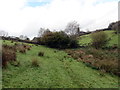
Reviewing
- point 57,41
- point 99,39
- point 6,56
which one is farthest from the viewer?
point 99,39

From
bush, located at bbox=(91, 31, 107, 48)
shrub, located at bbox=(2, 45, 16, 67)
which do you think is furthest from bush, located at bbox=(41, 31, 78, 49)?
shrub, located at bbox=(2, 45, 16, 67)

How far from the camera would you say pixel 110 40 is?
5297cm

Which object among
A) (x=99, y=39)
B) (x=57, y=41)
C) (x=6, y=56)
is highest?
(x=99, y=39)

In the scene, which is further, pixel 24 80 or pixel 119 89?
pixel 119 89

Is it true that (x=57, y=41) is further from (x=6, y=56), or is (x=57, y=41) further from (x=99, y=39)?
(x=6, y=56)

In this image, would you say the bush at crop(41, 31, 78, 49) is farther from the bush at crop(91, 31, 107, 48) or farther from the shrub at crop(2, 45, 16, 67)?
the shrub at crop(2, 45, 16, 67)

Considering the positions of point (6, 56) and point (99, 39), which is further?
point (99, 39)

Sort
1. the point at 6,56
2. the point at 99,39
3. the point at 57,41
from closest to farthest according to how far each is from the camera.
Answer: the point at 6,56, the point at 57,41, the point at 99,39

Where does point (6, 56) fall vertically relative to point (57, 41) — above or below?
below

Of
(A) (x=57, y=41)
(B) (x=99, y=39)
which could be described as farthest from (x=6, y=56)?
(B) (x=99, y=39)

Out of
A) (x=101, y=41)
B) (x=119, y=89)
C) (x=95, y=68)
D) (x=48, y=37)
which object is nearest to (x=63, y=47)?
(x=48, y=37)

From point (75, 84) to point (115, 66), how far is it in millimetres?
9511

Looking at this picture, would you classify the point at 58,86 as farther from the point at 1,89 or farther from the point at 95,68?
the point at 95,68

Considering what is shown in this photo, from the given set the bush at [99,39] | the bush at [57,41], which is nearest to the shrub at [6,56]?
the bush at [57,41]
